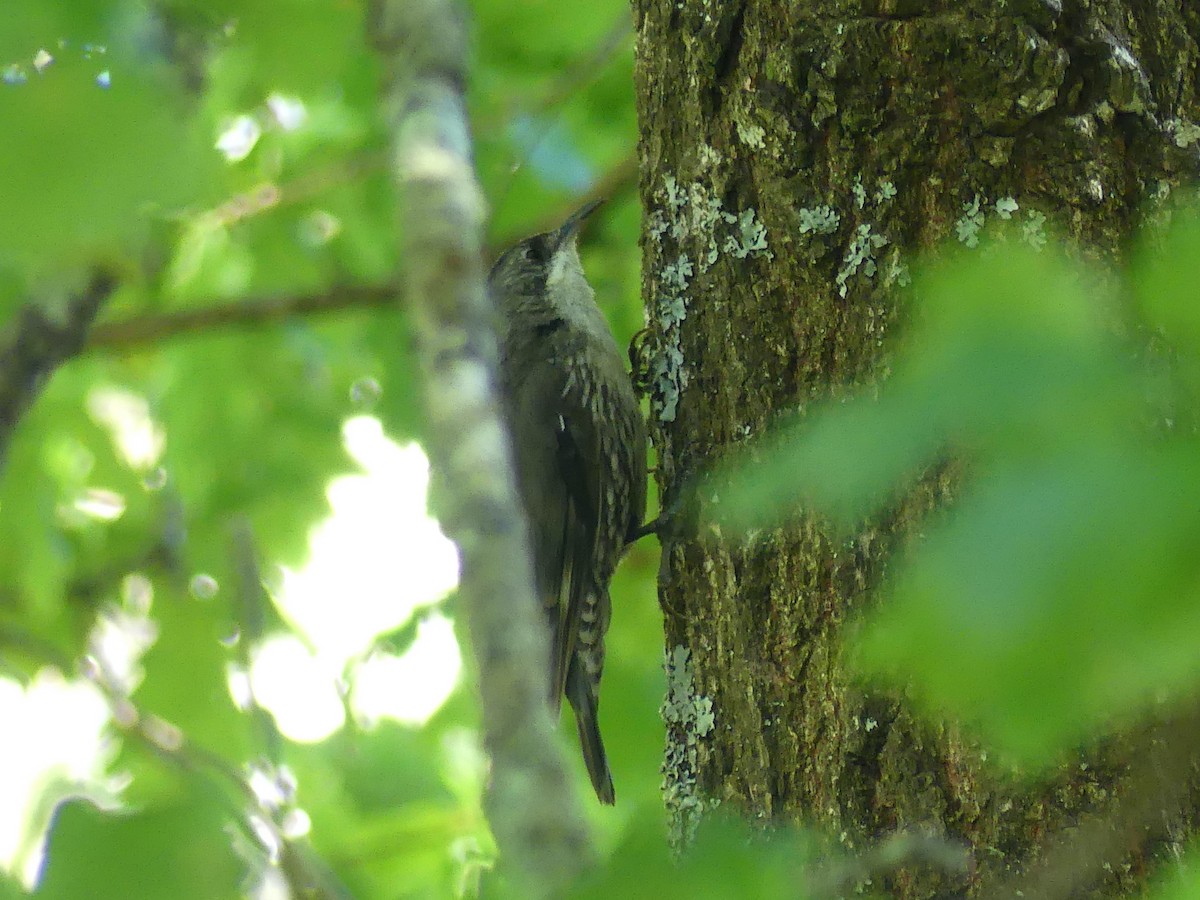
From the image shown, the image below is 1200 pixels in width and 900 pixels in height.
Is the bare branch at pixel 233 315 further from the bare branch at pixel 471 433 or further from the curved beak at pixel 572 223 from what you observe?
the bare branch at pixel 471 433

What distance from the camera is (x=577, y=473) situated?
318cm

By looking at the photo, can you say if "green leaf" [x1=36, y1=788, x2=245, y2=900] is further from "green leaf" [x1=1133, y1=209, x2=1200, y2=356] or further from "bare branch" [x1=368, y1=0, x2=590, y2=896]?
"green leaf" [x1=1133, y1=209, x2=1200, y2=356]

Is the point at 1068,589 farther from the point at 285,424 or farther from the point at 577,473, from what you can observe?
the point at 285,424

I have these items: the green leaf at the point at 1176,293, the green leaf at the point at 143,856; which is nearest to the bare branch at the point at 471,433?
the green leaf at the point at 143,856

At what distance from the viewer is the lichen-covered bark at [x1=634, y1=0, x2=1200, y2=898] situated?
1.60 m

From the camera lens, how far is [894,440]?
571 millimetres

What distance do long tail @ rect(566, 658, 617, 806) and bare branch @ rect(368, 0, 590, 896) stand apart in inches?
67.3

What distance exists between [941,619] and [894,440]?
0.29 ft

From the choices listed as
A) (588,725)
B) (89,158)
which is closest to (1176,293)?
(89,158)

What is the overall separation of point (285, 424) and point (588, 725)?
1.24 metres

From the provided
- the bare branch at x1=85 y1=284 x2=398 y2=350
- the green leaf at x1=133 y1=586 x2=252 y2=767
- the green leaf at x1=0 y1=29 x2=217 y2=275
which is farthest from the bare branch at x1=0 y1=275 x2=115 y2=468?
the green leaf at x1=0 y1=29 x2=217 y2=275

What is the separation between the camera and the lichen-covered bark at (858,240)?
63.1 inches

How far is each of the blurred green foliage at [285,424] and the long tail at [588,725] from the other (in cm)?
5

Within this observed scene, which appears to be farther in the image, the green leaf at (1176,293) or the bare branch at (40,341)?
the bare branch at (40,341)
